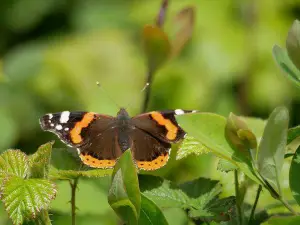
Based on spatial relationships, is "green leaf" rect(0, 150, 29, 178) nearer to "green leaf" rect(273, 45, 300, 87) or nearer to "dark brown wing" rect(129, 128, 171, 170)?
"dark brown wing" rect(129, 128, 171, 170)

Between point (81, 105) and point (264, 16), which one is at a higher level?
point (264, 16)

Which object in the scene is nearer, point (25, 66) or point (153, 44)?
point (153, 44)

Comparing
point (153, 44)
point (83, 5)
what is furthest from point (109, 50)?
point (153, 44)

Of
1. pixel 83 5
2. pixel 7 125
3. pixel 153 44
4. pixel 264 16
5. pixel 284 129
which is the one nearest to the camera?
pixel 284 129

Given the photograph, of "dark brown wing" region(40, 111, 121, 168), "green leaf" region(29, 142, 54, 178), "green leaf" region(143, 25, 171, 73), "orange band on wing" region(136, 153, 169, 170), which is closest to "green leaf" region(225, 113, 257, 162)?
"green leaf" region(29, 142, 54, 178)

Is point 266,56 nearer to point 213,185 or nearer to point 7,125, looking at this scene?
point 7,125

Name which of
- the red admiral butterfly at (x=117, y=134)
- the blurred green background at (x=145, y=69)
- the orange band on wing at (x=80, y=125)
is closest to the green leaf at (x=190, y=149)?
the red admiral butterfly at (x=117, y=134)

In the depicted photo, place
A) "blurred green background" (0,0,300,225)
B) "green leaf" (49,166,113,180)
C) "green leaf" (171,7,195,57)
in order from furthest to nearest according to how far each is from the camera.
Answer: "blurred green background" (0,0,300,225), "green leaf" (171,7,195,57), "green leaf" (49,166,113,180)
